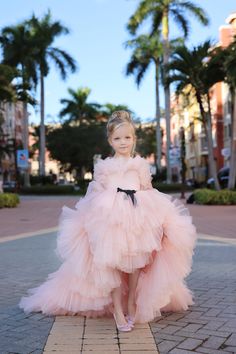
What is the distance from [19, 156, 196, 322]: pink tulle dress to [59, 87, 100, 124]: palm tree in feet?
187

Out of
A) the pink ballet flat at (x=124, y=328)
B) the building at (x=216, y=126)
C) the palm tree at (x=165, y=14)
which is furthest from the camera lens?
the building at (x=216, y=126)

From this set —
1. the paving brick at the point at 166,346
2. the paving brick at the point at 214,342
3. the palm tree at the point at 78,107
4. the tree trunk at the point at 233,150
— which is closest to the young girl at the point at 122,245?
the paving brick at the point at 166,346

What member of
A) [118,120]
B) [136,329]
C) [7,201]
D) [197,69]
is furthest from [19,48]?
[136,329]

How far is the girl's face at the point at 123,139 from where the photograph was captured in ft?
14.6

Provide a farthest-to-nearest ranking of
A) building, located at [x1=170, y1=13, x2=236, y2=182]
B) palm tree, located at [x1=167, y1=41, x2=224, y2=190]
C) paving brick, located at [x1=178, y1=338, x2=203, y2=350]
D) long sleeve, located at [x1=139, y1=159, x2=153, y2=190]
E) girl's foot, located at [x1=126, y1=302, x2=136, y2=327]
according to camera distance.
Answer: building, located at [x1=170, y1=13, x2=236, y2=182] < palm tree, located at [x1=167, y1=41, x2=224, y2=190] < long sleeve, located at [x1=139, y1=159, x2=153, y2=190] < girl's foot, located at [x1=126, y1=302, x2=136, y2=327] < paving brick, located at [x1=178, y1=338, x2=203, y2=350]

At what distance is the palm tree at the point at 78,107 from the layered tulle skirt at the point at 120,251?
187ft

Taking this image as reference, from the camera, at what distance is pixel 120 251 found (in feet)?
13.4

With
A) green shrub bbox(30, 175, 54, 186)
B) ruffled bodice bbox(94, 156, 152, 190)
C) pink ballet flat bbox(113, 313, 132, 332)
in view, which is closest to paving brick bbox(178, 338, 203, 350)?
pink ballet flat bbox(113, 313, 132, 332)

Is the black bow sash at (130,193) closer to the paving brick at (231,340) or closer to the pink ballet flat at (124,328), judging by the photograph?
the pink ballet flat at (124,328)

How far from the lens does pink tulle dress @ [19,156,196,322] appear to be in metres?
4.15

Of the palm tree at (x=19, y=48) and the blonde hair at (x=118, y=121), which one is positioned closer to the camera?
the blonde hair at (x=118, y=121)

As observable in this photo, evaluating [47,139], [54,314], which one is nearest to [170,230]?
[54,314]

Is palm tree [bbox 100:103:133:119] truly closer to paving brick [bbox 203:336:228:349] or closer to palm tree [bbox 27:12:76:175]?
palm tree [bbox 27:12:76:175]

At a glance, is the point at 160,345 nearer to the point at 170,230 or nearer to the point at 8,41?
the point at 170,230
